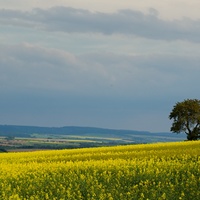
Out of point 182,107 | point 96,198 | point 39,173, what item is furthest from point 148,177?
point 182,107

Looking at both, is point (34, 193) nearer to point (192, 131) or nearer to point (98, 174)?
point (98, 174)

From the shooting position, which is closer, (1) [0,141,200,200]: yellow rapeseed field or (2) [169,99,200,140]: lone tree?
(1) [0,141,200,200]: yellow rapeseed field

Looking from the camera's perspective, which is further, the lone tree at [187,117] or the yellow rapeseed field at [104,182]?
the lone tree at [187,117]

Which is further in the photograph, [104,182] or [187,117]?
[187,117]

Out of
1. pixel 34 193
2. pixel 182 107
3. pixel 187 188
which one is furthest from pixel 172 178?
pixel 182 107

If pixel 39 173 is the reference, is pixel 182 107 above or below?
above

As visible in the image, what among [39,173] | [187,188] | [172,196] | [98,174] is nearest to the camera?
[172,196]

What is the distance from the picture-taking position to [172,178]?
22.4 meters

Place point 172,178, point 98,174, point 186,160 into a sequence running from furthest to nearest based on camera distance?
point 186,160 < point 98,174 < point 172,178

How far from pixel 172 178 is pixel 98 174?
12.2ft

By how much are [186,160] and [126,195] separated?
38.7 feet

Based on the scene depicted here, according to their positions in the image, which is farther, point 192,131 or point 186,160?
point 192,131

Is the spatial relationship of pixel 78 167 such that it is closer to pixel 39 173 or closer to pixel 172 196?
pixel 39 173

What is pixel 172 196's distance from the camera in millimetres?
17969
